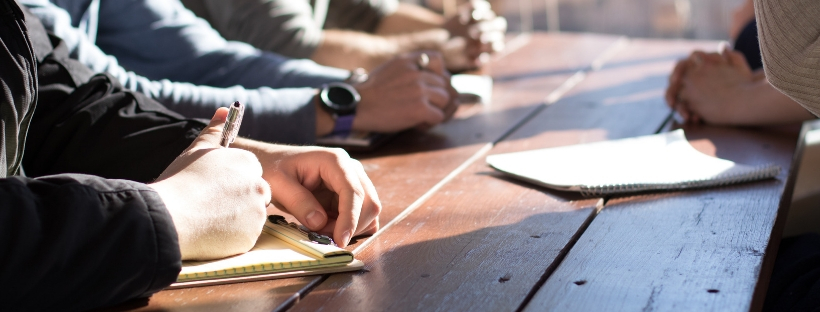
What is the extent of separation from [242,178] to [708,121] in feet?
3.25

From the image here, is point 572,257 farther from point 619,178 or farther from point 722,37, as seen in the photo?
point 722,37

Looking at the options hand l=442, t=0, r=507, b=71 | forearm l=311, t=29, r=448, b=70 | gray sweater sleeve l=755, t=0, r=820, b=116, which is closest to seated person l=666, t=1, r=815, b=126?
gray sweater sleeve l=755, t=0, r=820, b=116

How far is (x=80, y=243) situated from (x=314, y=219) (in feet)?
0.86

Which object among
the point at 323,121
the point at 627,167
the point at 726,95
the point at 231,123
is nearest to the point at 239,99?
the point at 323,121

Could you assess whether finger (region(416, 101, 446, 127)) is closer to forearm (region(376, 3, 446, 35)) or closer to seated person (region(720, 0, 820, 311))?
seated person (region(720, 0, 820, 311))

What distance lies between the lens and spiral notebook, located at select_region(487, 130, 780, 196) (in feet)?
3.39

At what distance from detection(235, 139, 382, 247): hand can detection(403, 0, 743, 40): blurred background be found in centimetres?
343

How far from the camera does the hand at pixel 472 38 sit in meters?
2.15

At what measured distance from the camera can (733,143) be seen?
1336mm

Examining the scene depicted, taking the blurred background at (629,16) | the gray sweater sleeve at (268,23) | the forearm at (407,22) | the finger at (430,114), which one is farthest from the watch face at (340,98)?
the blurred background at (629,16)

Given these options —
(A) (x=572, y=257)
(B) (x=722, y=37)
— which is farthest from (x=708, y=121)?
(B) (x=722, y=37)

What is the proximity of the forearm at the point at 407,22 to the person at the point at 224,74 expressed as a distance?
0.86 metres

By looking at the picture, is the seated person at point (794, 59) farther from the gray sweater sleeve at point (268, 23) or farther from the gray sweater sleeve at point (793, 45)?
the gray sweater sleeve at point (268, 23)

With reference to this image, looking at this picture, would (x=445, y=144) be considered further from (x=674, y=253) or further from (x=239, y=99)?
(x=674, y=253)
